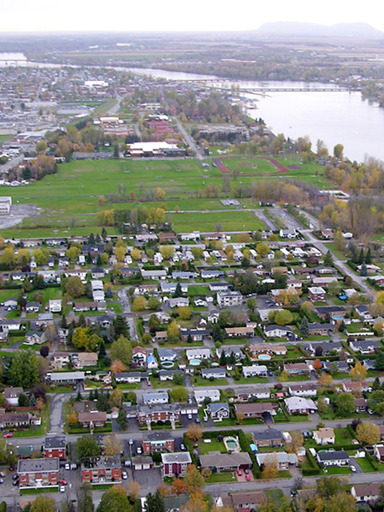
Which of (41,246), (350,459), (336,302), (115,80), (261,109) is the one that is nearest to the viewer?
(350,459)

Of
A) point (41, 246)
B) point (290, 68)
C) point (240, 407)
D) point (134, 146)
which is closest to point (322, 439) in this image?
point (240, 407)

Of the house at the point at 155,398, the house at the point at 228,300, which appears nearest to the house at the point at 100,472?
the house at the point at 155,398

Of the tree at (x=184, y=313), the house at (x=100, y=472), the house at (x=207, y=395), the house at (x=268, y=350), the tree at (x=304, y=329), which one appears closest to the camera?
the house at (x=100, y=472)

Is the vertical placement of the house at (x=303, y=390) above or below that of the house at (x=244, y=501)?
below

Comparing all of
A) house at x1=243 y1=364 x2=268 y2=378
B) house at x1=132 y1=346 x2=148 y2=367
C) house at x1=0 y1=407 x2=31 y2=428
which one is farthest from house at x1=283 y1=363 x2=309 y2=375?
house at x1=0 y1=407 x2=31 y2=428

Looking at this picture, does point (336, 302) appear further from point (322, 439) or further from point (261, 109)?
point (261, 109)

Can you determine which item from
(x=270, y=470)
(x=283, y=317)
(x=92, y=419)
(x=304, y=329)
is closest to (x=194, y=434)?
(x=270, y=470)

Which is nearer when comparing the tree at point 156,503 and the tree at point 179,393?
the tree at point 156,503

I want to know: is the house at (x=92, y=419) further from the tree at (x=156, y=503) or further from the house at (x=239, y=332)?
the house at (x=239, y=332)
